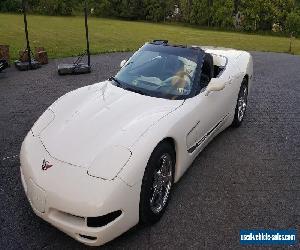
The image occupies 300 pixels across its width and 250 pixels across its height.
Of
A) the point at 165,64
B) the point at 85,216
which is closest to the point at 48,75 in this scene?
the point at 165,64

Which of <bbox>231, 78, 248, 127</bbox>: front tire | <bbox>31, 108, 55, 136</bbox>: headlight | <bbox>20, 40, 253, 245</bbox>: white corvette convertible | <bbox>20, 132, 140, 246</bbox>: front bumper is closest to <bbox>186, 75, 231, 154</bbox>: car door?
<bbox>20, 40, 253, 245</bbox>: white corvette convertible

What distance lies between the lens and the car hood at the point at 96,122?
127 inches

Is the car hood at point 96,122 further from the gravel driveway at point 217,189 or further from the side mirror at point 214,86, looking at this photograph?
the gravel driveway at point 217,189

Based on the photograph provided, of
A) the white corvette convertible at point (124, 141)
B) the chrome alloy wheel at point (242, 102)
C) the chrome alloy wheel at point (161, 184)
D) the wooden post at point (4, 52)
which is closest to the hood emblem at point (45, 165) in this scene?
the white corvette convertible at point (124, 141)

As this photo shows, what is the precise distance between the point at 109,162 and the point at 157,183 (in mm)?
628

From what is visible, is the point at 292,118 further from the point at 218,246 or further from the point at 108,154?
the point at 108,154

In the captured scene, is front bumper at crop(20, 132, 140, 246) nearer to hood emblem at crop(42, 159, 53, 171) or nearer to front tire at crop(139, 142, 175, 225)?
hood emblem at crop(42, 159, 53, 171)

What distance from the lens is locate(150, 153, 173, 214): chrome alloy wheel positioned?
341 centimetres

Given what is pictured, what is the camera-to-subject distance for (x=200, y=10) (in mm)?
40312

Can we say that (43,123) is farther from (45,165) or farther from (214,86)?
(214,86)

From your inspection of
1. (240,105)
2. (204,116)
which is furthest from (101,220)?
(240,105)

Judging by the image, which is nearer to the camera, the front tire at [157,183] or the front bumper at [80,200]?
the front bumper at [80,200]

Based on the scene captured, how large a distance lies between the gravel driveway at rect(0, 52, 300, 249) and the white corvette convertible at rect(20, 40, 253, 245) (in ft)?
0.97

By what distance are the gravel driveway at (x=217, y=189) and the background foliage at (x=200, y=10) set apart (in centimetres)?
3213
